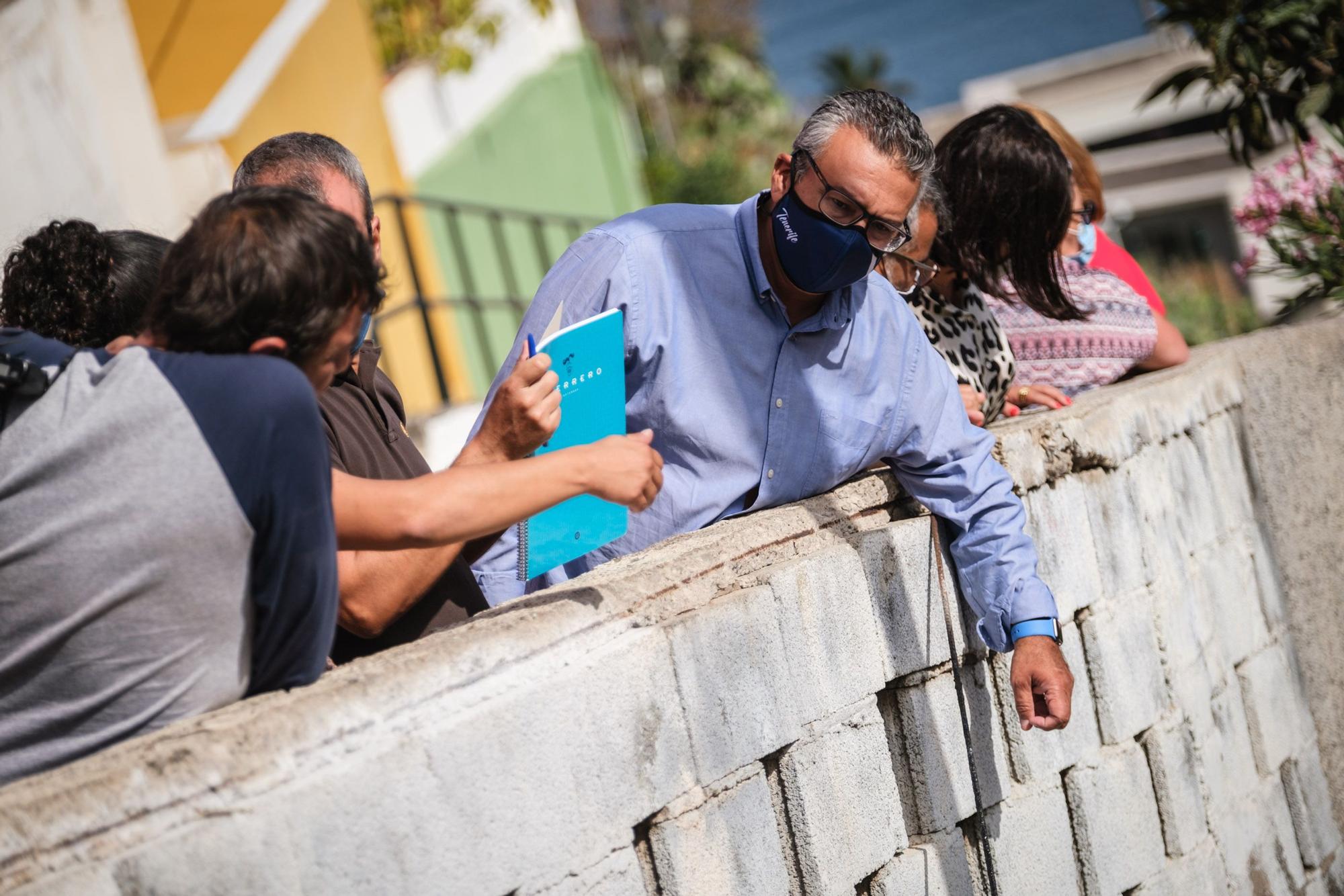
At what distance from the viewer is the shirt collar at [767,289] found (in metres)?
2.81

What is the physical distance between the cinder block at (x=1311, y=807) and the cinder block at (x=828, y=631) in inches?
91.0

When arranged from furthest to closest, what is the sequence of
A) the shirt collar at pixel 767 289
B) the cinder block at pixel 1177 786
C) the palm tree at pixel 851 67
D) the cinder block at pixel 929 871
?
the palm tree at pixel 851 67, the cinder block at pixel 1177 786, the shirt collar at pixel 767 289, the cinder block at pixel 929 871

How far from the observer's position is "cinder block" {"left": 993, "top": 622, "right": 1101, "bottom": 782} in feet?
9.98

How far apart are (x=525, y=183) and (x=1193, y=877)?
8638mm

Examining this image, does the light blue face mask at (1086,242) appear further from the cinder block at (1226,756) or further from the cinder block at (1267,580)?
the cinder block at (1226,756)

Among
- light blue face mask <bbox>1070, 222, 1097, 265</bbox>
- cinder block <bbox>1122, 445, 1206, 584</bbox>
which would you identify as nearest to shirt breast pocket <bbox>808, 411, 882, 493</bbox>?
cinder block <bbox>1122, 445, 1206, 584</bbox>

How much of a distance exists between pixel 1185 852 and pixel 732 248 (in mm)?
2056

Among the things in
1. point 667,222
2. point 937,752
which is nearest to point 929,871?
point 937,752

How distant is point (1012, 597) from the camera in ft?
9.20

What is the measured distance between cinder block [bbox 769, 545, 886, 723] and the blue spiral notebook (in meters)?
0.36

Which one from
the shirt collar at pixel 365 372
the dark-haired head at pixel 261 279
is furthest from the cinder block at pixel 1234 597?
→ the dark-haired head at pixel 261 279

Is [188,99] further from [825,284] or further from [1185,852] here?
[1185,852]

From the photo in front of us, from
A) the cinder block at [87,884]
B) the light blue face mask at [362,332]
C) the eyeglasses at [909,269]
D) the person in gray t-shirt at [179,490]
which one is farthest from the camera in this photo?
the eyeglasses at [909,269]

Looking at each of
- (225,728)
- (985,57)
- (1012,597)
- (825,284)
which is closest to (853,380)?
(825,284)
